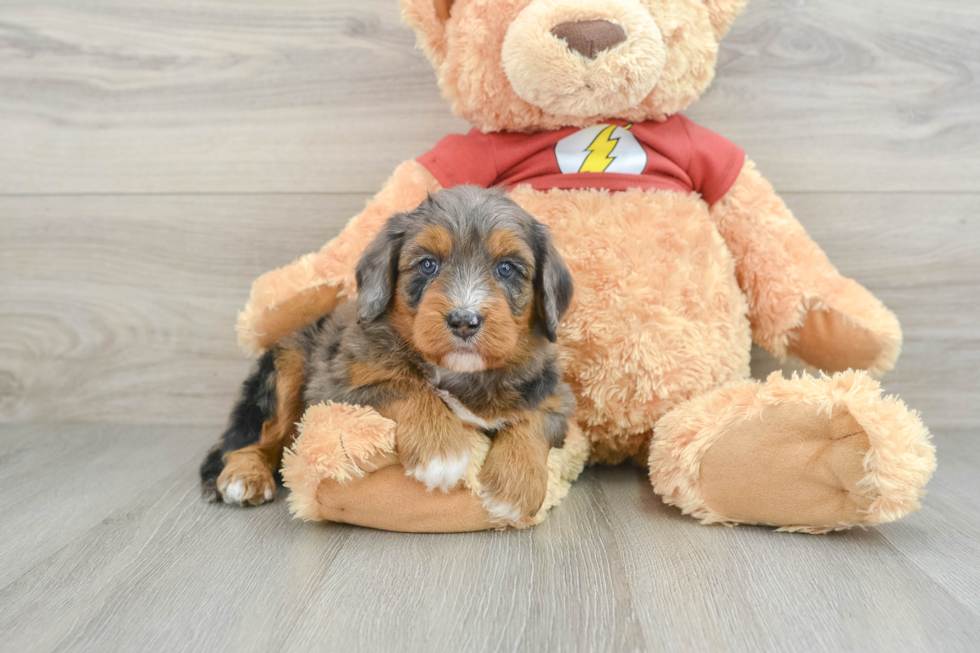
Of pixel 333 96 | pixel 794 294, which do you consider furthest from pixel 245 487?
pixel 794 294

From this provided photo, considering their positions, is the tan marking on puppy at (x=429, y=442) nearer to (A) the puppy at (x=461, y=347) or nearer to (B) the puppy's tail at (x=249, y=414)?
(A) the puppy at (x=461, y=347)

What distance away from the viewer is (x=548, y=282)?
1.71 m

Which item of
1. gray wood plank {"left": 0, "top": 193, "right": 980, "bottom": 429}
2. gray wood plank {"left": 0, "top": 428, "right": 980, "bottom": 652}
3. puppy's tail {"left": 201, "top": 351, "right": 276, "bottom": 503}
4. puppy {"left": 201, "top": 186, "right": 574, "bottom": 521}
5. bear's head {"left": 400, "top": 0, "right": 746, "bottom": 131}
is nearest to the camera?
gray wood plank {"left": 0, "top": 428, "right": 980, "bottom": 652}

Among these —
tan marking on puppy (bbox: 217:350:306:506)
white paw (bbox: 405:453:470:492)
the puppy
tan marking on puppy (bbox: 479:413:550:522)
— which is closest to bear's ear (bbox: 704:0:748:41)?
the puppy

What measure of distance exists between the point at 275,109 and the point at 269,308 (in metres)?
0.92

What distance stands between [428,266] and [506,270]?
0.62 feet

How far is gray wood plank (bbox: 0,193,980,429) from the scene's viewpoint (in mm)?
2539

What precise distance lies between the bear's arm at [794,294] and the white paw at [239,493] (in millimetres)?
1587

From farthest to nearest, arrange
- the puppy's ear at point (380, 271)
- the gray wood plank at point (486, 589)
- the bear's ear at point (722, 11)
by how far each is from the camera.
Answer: the bear's ear at point (722, 11), the puppy's ear at point (380, 271), the gray wood plank at point (486, 589)

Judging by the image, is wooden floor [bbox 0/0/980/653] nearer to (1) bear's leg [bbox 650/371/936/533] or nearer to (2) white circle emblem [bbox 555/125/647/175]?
(1) bear's leg [bbox 650/371/936/533]

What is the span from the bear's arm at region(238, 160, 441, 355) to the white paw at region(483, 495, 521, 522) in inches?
31.7

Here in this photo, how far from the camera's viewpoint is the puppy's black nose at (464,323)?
4.91 feet

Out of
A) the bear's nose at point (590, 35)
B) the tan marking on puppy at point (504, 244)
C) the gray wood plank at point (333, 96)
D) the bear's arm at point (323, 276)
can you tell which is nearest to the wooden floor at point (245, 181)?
the gray wood plank at point (333, 96)

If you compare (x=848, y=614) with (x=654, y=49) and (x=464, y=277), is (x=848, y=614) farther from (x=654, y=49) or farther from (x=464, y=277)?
(x=654, y=49)
